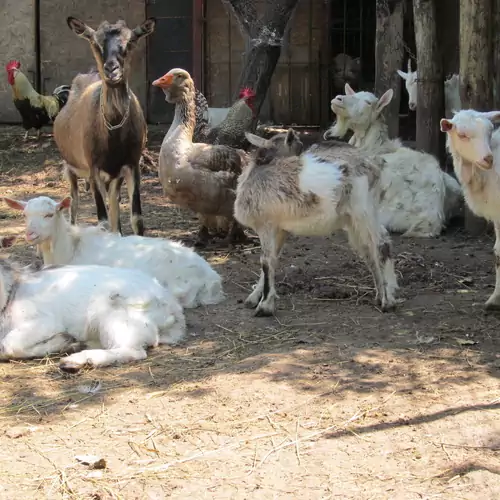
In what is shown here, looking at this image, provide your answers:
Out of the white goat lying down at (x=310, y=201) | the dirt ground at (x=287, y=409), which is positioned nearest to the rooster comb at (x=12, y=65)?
the dirt ground at (x=287, y=409)

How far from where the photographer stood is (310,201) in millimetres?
6082

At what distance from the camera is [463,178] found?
6.29 m

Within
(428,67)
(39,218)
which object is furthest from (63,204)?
(428,67)

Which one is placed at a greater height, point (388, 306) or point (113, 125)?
point (113, 125)

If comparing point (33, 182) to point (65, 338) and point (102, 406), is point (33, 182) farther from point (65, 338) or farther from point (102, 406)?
point (102, 406)

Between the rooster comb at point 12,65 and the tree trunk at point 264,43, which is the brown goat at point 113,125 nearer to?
the tree trunk at point 264,43

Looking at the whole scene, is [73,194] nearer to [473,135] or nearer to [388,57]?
[388,57]

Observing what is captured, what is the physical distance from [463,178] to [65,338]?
9.93ft

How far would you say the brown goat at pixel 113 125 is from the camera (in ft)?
26.5

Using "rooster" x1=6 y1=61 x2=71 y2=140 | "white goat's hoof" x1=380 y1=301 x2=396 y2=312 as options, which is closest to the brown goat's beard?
"white goat's hoof" x1=380 y1=301 x2=396 y2=312

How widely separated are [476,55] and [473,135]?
283 cm

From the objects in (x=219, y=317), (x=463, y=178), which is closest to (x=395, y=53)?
(x=463, y=178)

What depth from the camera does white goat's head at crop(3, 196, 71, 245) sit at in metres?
6.30

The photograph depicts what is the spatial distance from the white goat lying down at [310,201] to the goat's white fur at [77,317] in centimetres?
109
